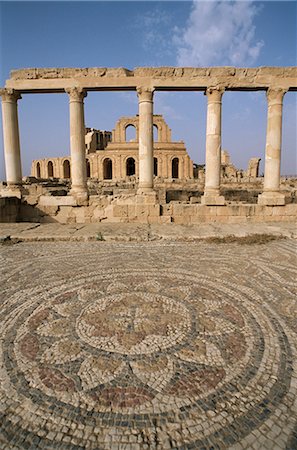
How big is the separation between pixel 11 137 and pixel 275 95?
10.0 m

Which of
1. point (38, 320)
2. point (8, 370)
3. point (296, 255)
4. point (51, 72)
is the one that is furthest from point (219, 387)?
point (51, 72)

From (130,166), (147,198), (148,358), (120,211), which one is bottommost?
(148,358)

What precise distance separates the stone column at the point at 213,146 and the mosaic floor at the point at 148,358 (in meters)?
5.83

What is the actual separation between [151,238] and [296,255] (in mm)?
3270

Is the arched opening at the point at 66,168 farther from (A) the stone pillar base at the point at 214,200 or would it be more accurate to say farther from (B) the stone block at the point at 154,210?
(A) the stone pillar base at the point at 214,200

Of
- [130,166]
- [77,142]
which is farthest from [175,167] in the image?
[77,142]

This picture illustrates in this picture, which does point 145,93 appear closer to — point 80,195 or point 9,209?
point 80,195

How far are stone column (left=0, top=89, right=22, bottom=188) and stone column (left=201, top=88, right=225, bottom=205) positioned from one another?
7247 mm

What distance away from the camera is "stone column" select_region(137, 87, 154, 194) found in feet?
32.4

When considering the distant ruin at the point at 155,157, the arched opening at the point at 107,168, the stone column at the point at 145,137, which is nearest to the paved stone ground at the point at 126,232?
the stone column at the point at 145,137

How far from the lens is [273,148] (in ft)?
33.6

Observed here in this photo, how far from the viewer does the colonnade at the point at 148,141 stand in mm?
9922

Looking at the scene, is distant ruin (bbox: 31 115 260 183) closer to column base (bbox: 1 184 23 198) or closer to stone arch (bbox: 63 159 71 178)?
stone arch (bbox: 63 159 71 178)

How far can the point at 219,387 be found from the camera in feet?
6.73
